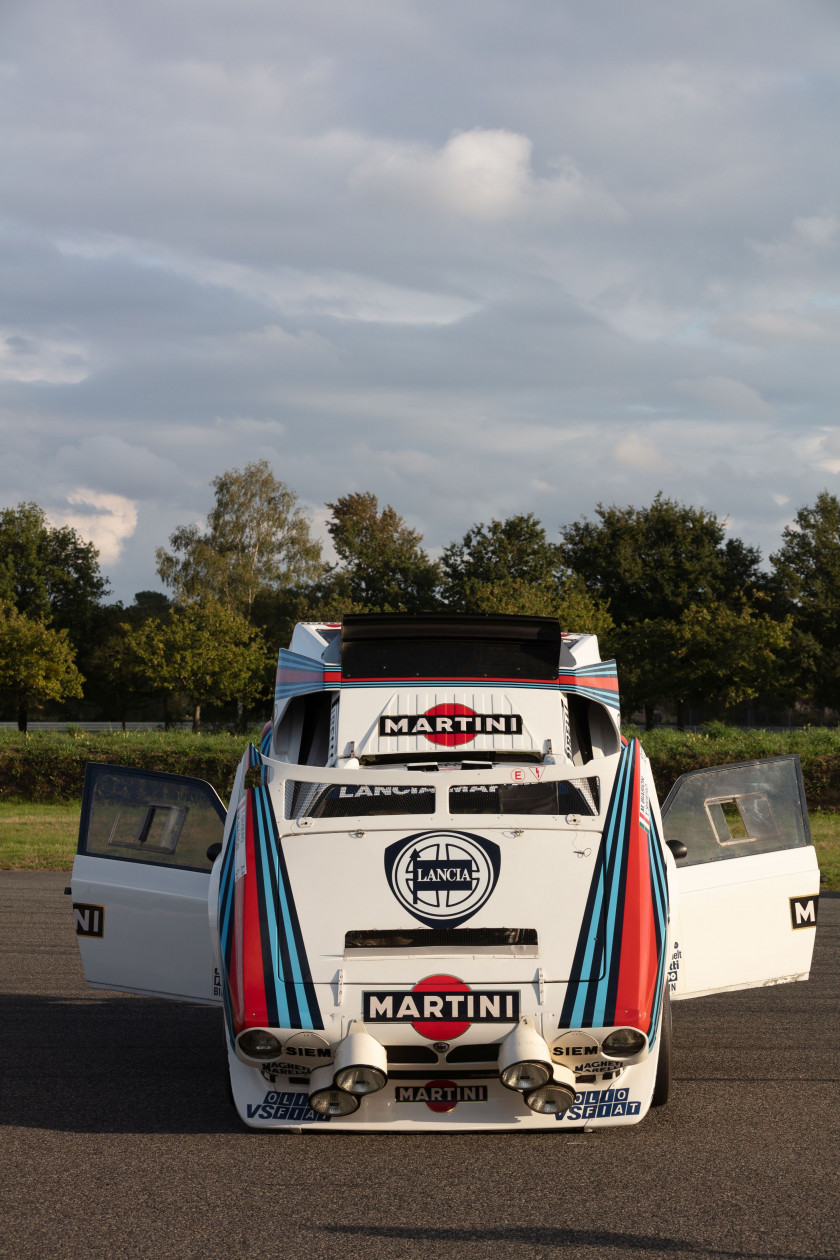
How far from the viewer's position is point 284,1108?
4.98 m

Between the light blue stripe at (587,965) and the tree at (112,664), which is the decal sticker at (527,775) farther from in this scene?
the tree at (112,664)

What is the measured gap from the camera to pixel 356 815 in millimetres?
5445

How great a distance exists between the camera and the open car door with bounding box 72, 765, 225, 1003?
584 cm

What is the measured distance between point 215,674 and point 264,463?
21093 mm

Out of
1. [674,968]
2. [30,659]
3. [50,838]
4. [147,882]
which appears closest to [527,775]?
[674,968]

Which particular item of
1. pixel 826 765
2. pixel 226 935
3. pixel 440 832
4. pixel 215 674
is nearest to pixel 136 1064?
pixel 226 935

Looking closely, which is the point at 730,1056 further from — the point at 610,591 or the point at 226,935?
the point at 610,591

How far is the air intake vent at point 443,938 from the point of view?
195 inches

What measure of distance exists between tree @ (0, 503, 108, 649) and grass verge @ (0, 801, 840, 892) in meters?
56.7

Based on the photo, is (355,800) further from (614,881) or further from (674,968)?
(674,968)

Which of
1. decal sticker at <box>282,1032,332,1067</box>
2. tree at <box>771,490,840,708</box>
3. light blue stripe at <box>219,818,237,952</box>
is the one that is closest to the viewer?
decal sticker at <box>282,1032,332,1067</box>

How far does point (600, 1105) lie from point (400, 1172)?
2.88 ft

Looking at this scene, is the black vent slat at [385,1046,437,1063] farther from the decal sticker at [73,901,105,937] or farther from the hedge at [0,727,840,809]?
the hedge at [0,727,840,809]

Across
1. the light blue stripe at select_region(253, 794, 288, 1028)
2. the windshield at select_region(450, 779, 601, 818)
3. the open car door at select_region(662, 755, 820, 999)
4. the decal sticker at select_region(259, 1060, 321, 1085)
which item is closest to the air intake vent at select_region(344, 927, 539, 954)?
the light blue stripe at select_region(253, 794, 288, 1028)
